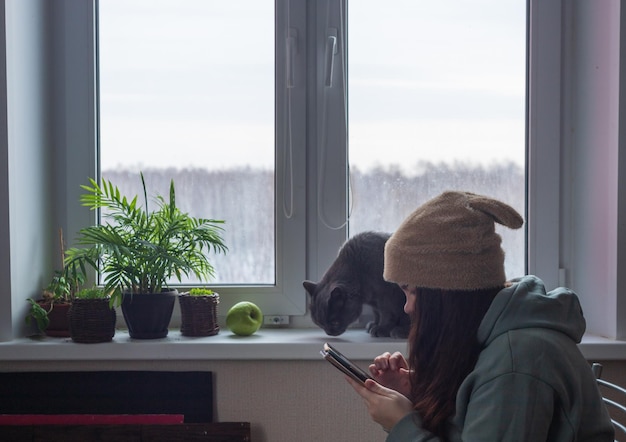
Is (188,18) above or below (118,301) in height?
above

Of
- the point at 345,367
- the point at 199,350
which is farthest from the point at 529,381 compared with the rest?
the point at 199,350

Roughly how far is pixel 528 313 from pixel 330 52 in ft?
3.96

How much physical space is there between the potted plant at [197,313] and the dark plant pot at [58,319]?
307 mm

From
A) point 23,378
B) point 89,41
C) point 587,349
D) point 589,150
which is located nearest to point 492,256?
point 587,349

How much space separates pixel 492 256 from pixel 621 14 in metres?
1.08

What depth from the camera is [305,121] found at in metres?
2.07

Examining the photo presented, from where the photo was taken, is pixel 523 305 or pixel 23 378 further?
pixel 23 378

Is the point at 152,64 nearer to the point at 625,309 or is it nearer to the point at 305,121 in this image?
the point at 305,121

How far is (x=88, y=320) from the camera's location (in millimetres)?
1853

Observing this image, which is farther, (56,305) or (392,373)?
(56,305)

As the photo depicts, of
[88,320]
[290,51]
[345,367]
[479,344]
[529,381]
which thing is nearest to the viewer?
[529,381]

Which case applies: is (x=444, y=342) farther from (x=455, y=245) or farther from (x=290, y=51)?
(x=290, y=51)

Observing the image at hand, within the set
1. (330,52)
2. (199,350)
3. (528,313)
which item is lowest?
(199,350)

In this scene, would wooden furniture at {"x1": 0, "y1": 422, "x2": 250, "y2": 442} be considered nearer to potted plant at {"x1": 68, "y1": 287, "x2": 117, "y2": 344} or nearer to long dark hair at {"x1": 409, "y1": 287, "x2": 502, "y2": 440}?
potted plant at {"x1": 68, "y1": 287, "x2": 117, "y2": 344}
